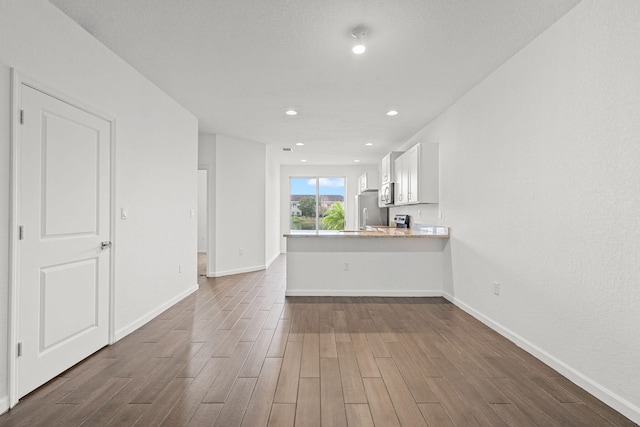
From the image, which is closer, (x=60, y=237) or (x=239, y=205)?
(x=60, y=237)

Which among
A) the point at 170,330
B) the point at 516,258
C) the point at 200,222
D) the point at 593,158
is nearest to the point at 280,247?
the point at 200,222

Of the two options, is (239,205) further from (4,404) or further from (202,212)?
(4,404)

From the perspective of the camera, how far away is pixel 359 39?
2637 millimetres

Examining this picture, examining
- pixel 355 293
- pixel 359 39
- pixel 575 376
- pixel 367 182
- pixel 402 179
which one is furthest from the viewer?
pixel 367 182

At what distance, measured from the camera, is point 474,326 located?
3.33 m

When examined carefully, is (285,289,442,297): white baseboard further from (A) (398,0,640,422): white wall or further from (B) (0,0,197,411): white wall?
(B) (0,0,197,411): white wall

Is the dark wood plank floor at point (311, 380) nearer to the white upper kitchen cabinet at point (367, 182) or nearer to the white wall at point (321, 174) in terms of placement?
the white upper kitchen cabinet at point (367, 182)

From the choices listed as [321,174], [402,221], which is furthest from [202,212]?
[402,221]

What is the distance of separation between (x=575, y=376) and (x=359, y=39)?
2.80m

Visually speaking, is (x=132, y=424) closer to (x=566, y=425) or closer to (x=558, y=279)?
(x=566, y=425)

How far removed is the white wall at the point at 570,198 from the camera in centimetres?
188

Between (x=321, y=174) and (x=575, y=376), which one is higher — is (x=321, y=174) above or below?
above

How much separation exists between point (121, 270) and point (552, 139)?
144 inches

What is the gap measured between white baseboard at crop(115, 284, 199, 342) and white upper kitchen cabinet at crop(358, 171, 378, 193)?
514cm
